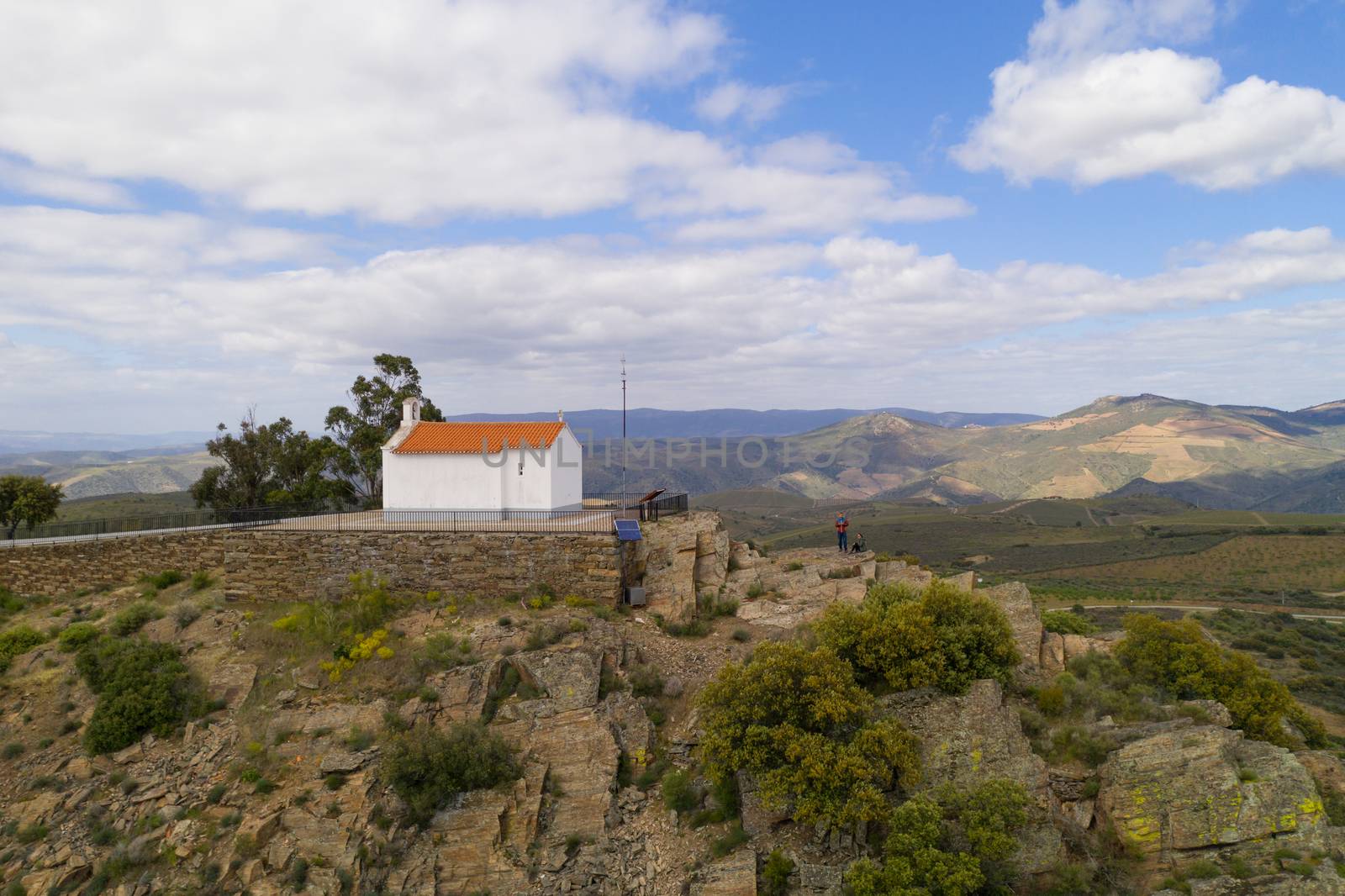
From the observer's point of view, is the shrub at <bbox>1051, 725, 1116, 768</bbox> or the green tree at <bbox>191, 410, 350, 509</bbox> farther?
the green tree at <bbox>191, 410, 350, 509</bbox>

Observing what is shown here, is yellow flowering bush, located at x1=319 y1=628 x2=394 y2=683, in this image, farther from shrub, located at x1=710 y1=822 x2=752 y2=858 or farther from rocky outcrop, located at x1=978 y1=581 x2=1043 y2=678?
rocky outcrop, located at x1=978 y1=581 x2=1043 y2=678

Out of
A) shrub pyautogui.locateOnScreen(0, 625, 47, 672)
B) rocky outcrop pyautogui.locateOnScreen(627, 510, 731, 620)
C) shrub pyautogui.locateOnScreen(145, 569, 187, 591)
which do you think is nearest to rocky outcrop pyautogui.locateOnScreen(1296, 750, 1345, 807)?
rocky outcrop pyautogui.locateOnScreen(627, 510, 731, 620)

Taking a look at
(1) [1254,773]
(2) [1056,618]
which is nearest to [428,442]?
(2) [1056,618]

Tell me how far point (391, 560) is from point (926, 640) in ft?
51.4

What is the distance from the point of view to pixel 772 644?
14898mm

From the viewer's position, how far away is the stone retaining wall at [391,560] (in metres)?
20.7

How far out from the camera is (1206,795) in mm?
11898

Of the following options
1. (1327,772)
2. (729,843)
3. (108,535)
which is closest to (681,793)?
(729,843)

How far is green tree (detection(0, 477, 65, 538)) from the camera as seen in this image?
91.1 feet

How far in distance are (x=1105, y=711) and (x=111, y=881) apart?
2099cm

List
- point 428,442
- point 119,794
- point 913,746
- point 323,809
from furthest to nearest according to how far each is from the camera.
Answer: point 428,442
point 119,794
point 323,809
point 913,746

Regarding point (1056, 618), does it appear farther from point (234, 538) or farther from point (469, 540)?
point (234, 538)

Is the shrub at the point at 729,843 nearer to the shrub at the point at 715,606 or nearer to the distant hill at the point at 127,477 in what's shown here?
the shrub at the point at 715,606

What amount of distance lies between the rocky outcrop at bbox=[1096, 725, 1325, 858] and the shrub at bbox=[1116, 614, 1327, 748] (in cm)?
369
